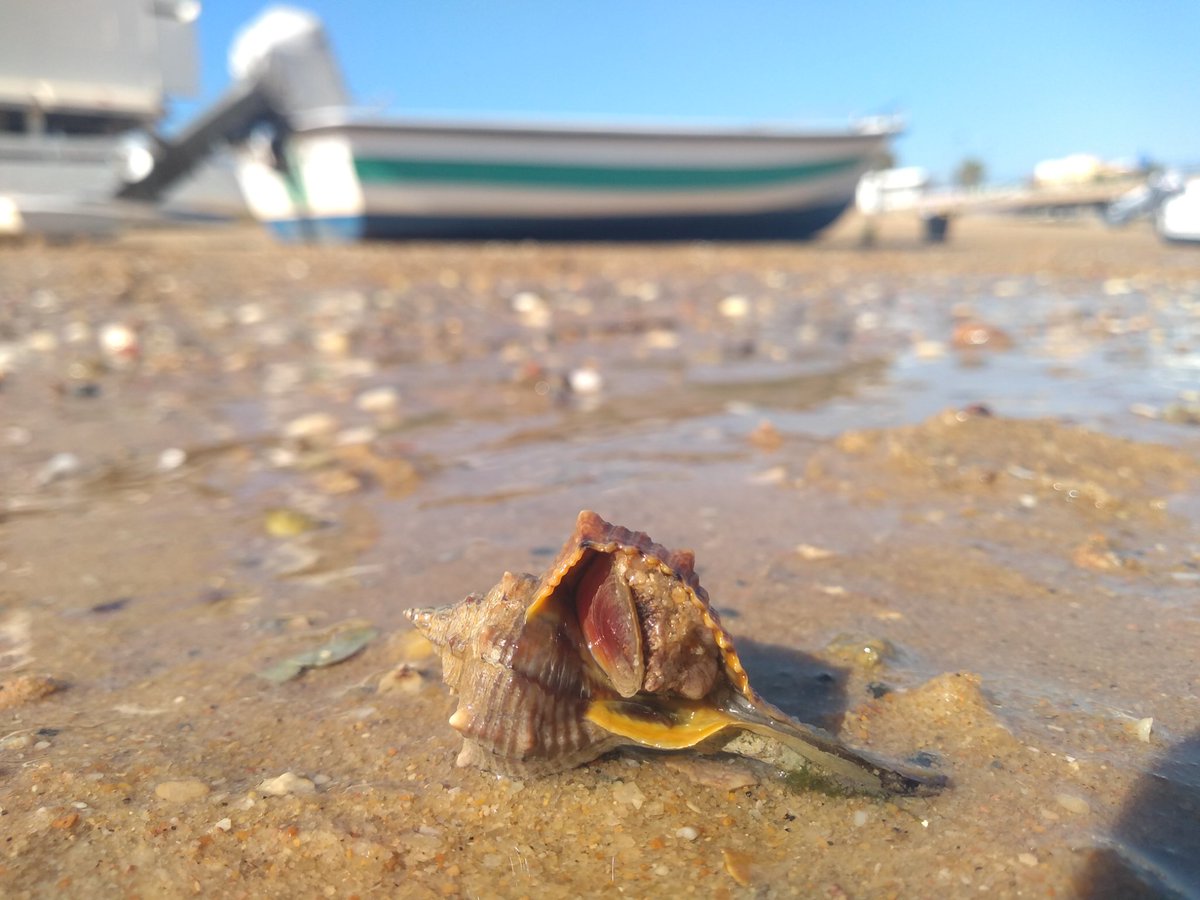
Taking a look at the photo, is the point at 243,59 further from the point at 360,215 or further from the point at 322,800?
the point at 322,800

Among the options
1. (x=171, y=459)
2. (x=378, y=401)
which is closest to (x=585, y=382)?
(x=378, y=401)

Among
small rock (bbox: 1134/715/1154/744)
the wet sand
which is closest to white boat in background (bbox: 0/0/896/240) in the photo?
the wet sand

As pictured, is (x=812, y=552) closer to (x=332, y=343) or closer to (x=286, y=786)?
(x=286, y=786)

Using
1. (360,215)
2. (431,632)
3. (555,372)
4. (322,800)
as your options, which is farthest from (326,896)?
(360,215)

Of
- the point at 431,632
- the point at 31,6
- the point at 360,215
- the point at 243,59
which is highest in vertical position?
the point at 31,6

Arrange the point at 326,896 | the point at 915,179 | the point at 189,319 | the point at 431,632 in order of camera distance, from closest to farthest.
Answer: the point at 326,896 < the point at 431,632 < the point at 189,319 < the point at 915,179

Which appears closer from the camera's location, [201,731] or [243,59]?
[201,731]
